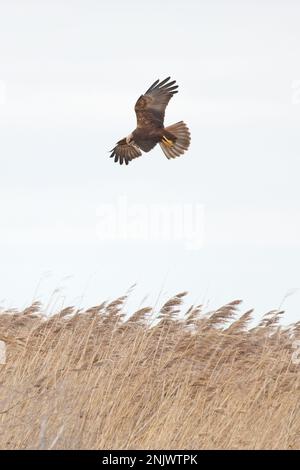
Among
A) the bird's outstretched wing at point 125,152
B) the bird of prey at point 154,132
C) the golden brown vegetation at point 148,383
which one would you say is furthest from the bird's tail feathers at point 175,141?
the golden brown vegetation at point 148,383

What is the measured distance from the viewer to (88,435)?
678 cm

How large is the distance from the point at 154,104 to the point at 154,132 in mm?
438

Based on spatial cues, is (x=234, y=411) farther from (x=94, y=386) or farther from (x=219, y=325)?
(x=219, y=325)

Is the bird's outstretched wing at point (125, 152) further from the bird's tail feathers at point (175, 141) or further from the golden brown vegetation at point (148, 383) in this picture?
→ the golden brown vegetation at point (148, 383)

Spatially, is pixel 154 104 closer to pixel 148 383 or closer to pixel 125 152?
pixel 125 152

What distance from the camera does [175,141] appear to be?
11.3 meters

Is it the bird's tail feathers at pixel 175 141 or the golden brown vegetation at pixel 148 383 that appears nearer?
the golden brown vegetation at pixel 148 383

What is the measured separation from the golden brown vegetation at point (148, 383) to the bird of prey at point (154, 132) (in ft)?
7.40

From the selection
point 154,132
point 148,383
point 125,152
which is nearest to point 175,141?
point 154,132

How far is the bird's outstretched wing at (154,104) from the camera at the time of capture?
1055 centimetres

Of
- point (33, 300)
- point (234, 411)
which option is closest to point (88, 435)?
point (234, 411)

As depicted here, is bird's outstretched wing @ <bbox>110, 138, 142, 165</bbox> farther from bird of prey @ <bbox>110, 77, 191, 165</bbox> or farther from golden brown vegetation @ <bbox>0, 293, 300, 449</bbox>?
golden brown vegetation @ <bbox>0, 293, 300, 449</bbox>
